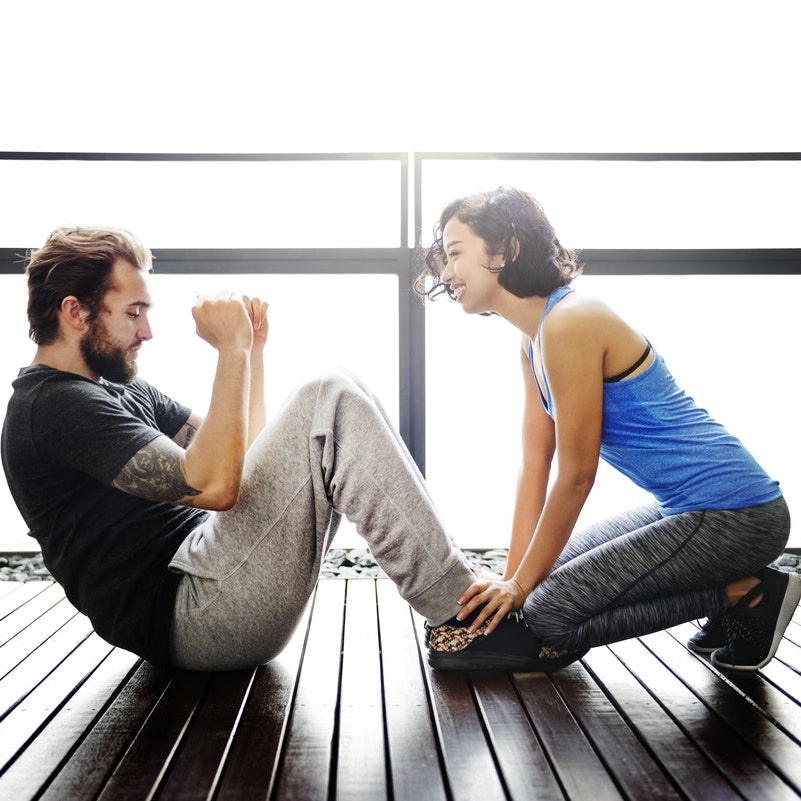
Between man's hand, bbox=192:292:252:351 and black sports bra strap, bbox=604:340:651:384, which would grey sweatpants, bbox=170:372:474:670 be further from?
black sports bra strap, bbox=604:340:651:384

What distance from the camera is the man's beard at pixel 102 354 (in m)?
1.74

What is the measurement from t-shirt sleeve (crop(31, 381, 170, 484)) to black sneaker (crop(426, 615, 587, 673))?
31.2 inches

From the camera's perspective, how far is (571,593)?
5.82ft

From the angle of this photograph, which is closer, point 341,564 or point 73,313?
point 73,313

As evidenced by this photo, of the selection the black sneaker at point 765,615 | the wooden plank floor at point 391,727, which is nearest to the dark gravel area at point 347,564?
the wooden plank floor at point 391,727

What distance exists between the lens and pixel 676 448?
180cm

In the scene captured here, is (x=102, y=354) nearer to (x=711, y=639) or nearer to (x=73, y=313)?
(x=73, y=313)

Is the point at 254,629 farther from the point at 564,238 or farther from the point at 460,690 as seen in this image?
the point at 564,238

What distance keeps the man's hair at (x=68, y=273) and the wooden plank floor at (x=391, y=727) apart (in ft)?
2.65

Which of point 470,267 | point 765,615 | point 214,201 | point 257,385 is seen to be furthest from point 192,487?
point 214,201

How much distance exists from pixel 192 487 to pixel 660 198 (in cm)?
257

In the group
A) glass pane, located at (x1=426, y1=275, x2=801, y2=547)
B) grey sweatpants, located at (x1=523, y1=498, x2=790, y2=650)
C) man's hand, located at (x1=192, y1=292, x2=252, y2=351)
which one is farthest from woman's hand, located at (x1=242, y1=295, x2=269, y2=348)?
glass pane, located at (x1=426, y1=275, x2=801, y2=547)

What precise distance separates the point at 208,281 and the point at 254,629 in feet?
6.48

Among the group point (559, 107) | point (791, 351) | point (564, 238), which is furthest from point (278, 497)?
point (791, 351)
